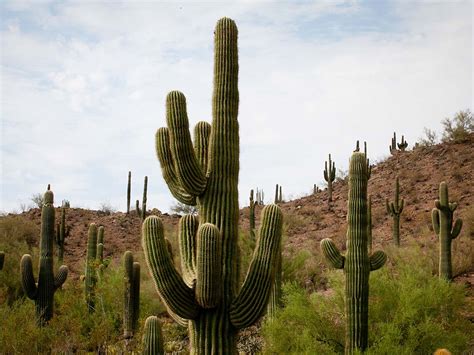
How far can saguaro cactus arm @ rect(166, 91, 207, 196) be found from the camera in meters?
8.22

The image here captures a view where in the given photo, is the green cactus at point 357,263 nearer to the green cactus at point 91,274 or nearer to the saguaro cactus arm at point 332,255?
the saguaro cactus arm at point 332,255

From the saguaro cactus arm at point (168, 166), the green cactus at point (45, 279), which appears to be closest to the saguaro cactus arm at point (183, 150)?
the saguaro cactus arm at point (168, 166)

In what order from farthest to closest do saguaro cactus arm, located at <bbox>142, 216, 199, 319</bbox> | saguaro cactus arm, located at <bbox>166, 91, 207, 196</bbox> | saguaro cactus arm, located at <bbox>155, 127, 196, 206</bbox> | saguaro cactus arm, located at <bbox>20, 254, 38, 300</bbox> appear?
1. saguaro cactus arm, located at <bbox>20, 254, 38, 300</bbox>
2. saguaro cactus arm, located at <bbox>155, 127, 196, 206</bbox>
3. saguaro cactus arm, located at <bbox>166, 91, 207, 196</bbox>
4. saguaro cactus arm, located at <bbox>142, 216, 199, 319</bbox>

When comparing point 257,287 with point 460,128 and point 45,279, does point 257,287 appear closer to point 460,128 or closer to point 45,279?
point 45,279

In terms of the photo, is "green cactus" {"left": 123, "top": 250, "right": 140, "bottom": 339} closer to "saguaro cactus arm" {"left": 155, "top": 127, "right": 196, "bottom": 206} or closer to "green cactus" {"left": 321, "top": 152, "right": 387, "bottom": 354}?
"green cactus" {"left": 321, "top": 152, "right": 387, "bottom": 354}

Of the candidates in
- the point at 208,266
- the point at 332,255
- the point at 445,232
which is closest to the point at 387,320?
the point at 332,255

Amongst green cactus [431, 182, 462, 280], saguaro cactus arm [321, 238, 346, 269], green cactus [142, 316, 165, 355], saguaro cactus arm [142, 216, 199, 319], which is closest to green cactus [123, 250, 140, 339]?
saguaro cactus arm [321, 238, 346, 269]

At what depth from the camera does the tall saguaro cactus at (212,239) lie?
8031mm

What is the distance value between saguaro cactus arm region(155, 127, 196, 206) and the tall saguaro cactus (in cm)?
1

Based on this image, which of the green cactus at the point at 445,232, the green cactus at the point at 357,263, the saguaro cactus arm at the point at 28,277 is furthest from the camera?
the green cactus at the point at 445,232

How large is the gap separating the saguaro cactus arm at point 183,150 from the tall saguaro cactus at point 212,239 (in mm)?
13

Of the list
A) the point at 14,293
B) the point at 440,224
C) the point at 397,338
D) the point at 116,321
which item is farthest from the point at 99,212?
the point at 397,338

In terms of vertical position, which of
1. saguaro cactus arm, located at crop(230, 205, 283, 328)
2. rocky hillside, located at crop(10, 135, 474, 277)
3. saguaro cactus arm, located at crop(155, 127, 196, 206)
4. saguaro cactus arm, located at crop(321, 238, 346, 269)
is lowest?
saguaro cactus arm, located at crop(230, 205, 283, 328)

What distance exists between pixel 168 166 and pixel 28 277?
9787mm
